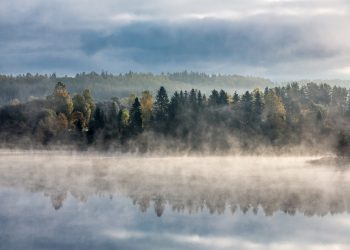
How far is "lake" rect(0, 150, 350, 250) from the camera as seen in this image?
107 ft

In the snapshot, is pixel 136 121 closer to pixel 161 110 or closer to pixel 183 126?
pixel 161 110

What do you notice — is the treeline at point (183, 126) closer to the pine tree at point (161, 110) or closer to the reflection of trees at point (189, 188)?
the pine tree at point (161, 110)

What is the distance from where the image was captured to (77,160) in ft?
286

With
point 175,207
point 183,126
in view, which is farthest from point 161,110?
point 175,207

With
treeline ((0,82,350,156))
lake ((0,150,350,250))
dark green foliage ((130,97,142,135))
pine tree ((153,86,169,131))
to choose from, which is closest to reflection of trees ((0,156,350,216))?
lake ((0,150,350,250))

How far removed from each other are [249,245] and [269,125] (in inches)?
2759

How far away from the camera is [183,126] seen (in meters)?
103

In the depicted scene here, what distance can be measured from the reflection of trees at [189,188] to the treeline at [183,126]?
91.2 ft

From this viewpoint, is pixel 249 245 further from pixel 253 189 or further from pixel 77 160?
pixel 77 160

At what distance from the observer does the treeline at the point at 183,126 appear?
98438 millimetres

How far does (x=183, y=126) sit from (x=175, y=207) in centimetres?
6040

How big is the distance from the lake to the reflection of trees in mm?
78

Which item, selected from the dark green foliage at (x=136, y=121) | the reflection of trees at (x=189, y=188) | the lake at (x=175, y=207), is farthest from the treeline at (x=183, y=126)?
the reflection of trees at (x=189, y=188)

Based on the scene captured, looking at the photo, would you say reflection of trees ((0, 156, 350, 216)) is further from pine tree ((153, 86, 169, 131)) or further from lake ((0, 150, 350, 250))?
pine tree ((153, 86, 169, 131))
